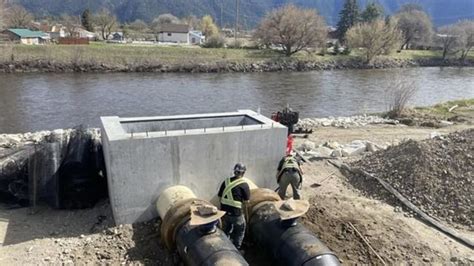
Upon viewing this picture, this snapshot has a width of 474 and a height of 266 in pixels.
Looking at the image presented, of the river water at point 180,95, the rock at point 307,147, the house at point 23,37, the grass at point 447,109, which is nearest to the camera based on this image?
the rock at point 307,147

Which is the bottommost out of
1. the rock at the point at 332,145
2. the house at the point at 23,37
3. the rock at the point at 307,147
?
the rock at the point at 332,145

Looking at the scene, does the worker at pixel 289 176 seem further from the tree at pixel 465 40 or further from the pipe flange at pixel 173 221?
the tree at pixel 465 40

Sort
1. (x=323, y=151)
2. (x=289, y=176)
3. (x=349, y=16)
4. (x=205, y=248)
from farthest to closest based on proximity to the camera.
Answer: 1. (x=349, y=16)
2. (x=323, y=151)
3. (x=289, y=176)
4. (x=205, y=248)

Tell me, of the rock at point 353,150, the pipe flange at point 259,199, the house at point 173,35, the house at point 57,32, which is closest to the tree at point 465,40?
the house at point 173,35

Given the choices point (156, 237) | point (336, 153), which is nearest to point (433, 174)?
point (336, 153)

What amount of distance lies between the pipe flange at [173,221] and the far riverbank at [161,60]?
38971 mm

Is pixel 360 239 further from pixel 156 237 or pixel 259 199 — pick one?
pixel 156 237

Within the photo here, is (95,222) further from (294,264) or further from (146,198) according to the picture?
(294,264)

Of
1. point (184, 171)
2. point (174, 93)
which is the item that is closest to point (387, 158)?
point (184, 171)

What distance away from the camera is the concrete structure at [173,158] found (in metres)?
7.66

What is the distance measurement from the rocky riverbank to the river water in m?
2.82

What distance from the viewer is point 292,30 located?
187 ft

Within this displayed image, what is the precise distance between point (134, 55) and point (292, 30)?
22.4 metres

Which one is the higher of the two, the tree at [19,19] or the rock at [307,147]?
the tree at [19,19]
